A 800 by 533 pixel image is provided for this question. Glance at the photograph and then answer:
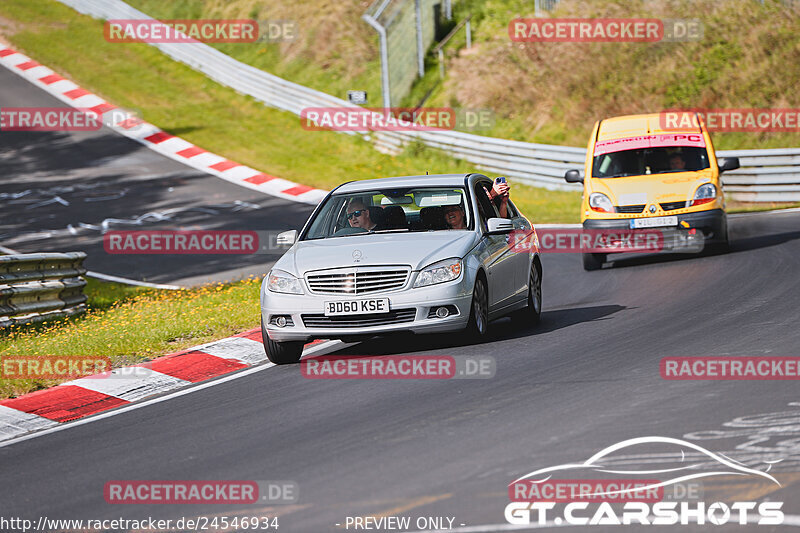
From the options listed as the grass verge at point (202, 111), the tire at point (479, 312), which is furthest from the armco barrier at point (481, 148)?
the tire at point (479, 312)

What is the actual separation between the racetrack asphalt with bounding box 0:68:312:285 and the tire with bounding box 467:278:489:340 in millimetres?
8502

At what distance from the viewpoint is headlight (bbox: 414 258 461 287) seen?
32.4 ft

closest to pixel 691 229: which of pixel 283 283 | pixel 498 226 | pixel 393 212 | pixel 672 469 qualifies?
pixel 498 226

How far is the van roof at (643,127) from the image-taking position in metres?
17.4

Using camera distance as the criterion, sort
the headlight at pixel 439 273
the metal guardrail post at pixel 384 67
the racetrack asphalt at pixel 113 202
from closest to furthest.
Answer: the headlight at pixel 439 273, the racetrack asphalt at pixel 113 202, the metal guardrail post at pixel 384 67

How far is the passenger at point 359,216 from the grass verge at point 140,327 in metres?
1.98

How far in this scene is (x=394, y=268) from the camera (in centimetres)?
986

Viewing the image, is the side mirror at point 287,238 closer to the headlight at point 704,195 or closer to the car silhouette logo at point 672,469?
the car silhouette logo at point 672,469

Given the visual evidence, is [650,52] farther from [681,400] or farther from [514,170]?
[681,400]

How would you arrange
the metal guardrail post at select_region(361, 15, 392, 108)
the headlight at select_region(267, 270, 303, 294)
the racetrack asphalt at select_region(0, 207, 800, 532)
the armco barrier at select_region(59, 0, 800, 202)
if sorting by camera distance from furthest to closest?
the metal guardrail post at select_region(361, 15, 392, 108)
the armco barrier at select_region(59, 0, 800, 202)
the headlight at select_region(267, 270, 303, 294)
the racetrack asphalt at select_region(0, 207, 800, 532)

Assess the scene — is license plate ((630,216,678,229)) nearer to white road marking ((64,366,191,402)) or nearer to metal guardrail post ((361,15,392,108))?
white road marking ((64,366,191,402))

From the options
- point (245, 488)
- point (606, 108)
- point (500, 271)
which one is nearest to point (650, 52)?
point (606, 108)

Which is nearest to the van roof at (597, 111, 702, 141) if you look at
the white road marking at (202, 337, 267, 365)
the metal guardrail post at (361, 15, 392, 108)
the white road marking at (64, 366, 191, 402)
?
the white road marking at (202, 337, 267, 365)

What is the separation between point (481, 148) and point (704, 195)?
13.9 meters
